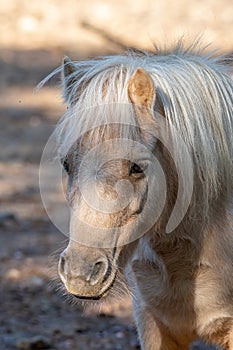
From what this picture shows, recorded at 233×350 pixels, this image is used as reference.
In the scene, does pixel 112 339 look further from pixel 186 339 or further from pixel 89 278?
pixel 89 278

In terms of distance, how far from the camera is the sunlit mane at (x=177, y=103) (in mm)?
3273

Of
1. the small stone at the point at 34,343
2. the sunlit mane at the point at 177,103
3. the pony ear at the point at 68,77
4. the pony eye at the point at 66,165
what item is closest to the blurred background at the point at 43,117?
the small stone at the point at 34,343

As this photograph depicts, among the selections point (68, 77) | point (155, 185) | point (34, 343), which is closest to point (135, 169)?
point (155, 185)

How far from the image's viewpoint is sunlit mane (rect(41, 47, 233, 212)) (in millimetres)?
3273

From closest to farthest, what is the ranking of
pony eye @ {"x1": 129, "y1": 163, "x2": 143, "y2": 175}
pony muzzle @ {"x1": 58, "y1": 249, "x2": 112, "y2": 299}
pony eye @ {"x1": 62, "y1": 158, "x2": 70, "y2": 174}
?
pony muzzle @ {"x1": 58, "y1": 249, "x2": 112, "y2": 299} < pony eye @ {"x1": 129, "y1": 163, "x2": 143, "y2": 175} < pony eye @ {"x1": 62, "y1": 158, "x2": 70, "y2": 174}

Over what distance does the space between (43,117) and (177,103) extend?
23.8 feet

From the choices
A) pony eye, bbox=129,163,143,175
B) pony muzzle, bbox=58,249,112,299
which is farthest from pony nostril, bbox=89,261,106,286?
pony eye, bbox=129,163,143,175

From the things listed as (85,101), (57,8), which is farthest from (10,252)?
(57,8)

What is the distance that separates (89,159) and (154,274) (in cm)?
75

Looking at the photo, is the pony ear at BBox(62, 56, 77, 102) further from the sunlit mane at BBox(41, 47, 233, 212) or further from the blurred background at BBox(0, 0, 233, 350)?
the blurred background at BBox(0, 0, 233, 350)

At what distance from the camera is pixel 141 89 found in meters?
3.24

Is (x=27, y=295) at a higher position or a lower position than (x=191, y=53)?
lower

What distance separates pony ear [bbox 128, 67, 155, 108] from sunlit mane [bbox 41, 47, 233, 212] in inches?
1.4

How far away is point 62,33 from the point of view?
1355 centimetres
